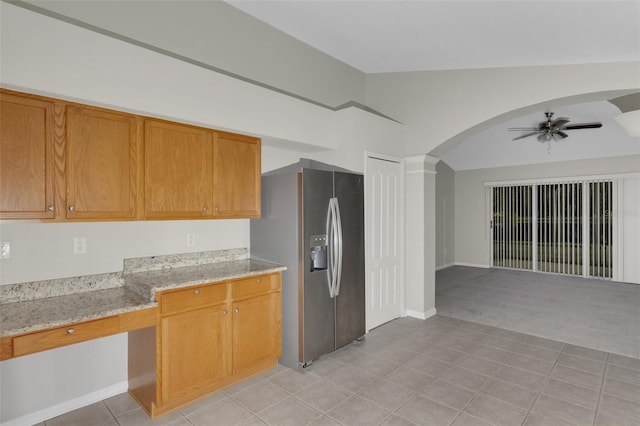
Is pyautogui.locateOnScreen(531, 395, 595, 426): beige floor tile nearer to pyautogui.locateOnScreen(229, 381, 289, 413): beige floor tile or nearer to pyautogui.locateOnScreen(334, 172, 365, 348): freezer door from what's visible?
pyautogui.locateOnScreen(334, 172, 365, 348): freezer door

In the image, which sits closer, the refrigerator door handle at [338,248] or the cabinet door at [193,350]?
the cabinet door at [193,350]

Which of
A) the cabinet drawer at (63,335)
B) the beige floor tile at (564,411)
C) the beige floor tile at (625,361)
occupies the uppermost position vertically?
the cabinet drawer at (63,335)

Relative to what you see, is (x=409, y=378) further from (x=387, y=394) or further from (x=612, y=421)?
(x=612, y=421)

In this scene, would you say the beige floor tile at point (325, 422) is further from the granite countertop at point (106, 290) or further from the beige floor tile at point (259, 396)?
the granite countertop at point (106, 290)

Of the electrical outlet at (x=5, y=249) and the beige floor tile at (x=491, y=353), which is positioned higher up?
the electrical outlet at (x=5, y=249)

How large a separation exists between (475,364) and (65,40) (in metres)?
4.15

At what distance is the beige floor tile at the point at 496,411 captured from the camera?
235 cm

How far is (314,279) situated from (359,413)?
1180mm

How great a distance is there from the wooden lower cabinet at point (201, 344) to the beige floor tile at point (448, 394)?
4.57ft

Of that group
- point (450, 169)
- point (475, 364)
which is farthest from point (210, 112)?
point (450, 169)

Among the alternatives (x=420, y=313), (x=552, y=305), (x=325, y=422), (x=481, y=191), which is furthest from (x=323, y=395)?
(x=481, y=191)

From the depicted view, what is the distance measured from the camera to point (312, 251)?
3.23 meters

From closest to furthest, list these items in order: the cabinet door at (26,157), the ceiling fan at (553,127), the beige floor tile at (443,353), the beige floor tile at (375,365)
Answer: the cabinet door at (26,157) → the beige floor tile at (375,365) → the beige floor tile at (443,353) → the ceiling fan at (553,127)

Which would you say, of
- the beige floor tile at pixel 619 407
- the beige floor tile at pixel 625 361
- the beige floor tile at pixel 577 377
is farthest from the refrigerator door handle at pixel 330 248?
the beige floor tile at pixel 625 361
